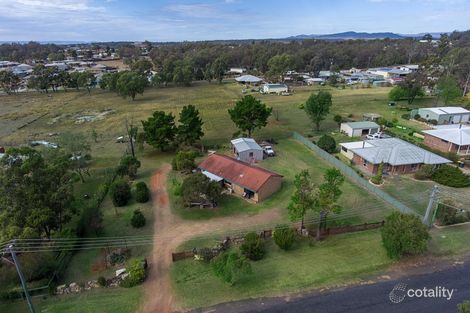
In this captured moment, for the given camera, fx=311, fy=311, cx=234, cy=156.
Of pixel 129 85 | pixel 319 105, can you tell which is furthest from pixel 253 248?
pixel 129 85

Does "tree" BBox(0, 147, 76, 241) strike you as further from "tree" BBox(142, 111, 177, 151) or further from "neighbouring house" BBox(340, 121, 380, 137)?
"neighbouring house" BBox(340, 121, 380, 137)

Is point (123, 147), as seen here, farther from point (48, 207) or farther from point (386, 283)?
point (386, 283)

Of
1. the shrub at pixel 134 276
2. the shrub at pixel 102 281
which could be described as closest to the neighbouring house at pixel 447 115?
the shrub at pixel 134 276

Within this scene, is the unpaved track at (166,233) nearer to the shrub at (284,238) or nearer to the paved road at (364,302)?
the paved road at (364,302)

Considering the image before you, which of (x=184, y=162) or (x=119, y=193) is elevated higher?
(x=184, y=162)

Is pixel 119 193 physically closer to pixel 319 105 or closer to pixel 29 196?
pixel 29 196

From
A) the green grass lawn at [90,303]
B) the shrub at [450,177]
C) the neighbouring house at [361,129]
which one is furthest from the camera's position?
the neighbouring house at [361,129]

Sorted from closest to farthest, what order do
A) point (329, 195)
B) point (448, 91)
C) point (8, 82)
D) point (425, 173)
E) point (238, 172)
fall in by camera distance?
point (329, 195) → point (238, 172) → point (425, 173) → point (448, 91) → point (8, 82)
